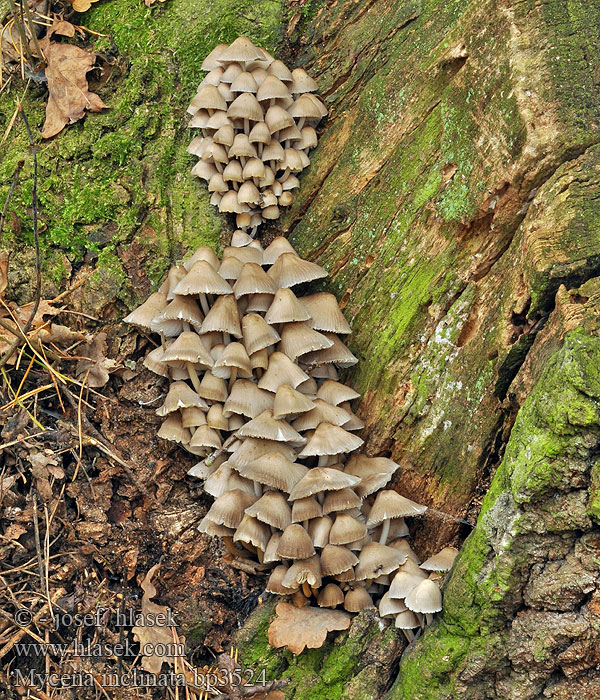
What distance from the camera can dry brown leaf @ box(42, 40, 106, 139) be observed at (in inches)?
205

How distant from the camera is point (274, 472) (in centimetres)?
402

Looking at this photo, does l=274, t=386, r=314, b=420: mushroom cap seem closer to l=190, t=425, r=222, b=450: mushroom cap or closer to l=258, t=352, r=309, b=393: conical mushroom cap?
l=258, t=352, r=309, b=393: conical mushroom cap

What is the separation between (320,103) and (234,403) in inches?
91.0

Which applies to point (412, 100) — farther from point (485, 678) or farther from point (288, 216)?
point (485, 678)

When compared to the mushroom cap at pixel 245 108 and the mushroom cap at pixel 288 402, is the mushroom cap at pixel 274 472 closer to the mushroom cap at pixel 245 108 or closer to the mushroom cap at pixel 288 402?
the mushroom cap at pixel 288 402

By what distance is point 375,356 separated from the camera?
4492 millimetres

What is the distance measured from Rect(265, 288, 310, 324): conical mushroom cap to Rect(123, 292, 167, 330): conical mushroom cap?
2.47 ft

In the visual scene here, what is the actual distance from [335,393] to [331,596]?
1.19 metres

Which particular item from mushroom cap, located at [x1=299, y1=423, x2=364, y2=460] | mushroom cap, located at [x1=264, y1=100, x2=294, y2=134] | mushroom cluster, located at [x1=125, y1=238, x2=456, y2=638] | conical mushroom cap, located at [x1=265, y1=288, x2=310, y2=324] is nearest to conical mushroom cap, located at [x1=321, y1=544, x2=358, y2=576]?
mushroom cluster, located at [x1=125, y1=238, x2=456, y2=638]

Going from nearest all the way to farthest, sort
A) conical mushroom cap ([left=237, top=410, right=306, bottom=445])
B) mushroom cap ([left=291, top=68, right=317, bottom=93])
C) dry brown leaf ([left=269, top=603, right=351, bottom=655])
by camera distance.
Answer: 1. dry brown leaf ([left=269, top=603, right=351, bottom=655])
2. conical mushroom cap ([left=237, top=410, right=306, bottom=445])
3. mushroom cap ([left=291, top=68, right=317, bottom=93])

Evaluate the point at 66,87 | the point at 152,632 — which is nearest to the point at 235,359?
the point at 152,632

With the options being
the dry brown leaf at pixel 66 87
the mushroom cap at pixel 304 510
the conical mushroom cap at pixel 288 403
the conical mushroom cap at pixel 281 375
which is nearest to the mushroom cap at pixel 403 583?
the mushroom cap at pixel 304 510

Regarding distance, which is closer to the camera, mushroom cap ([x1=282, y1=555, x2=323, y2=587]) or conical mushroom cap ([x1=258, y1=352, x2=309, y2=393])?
mushroom cap ([x1=282, y1=555, x2=323, y2=587])

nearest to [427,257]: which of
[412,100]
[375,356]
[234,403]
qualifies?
[375,356]
